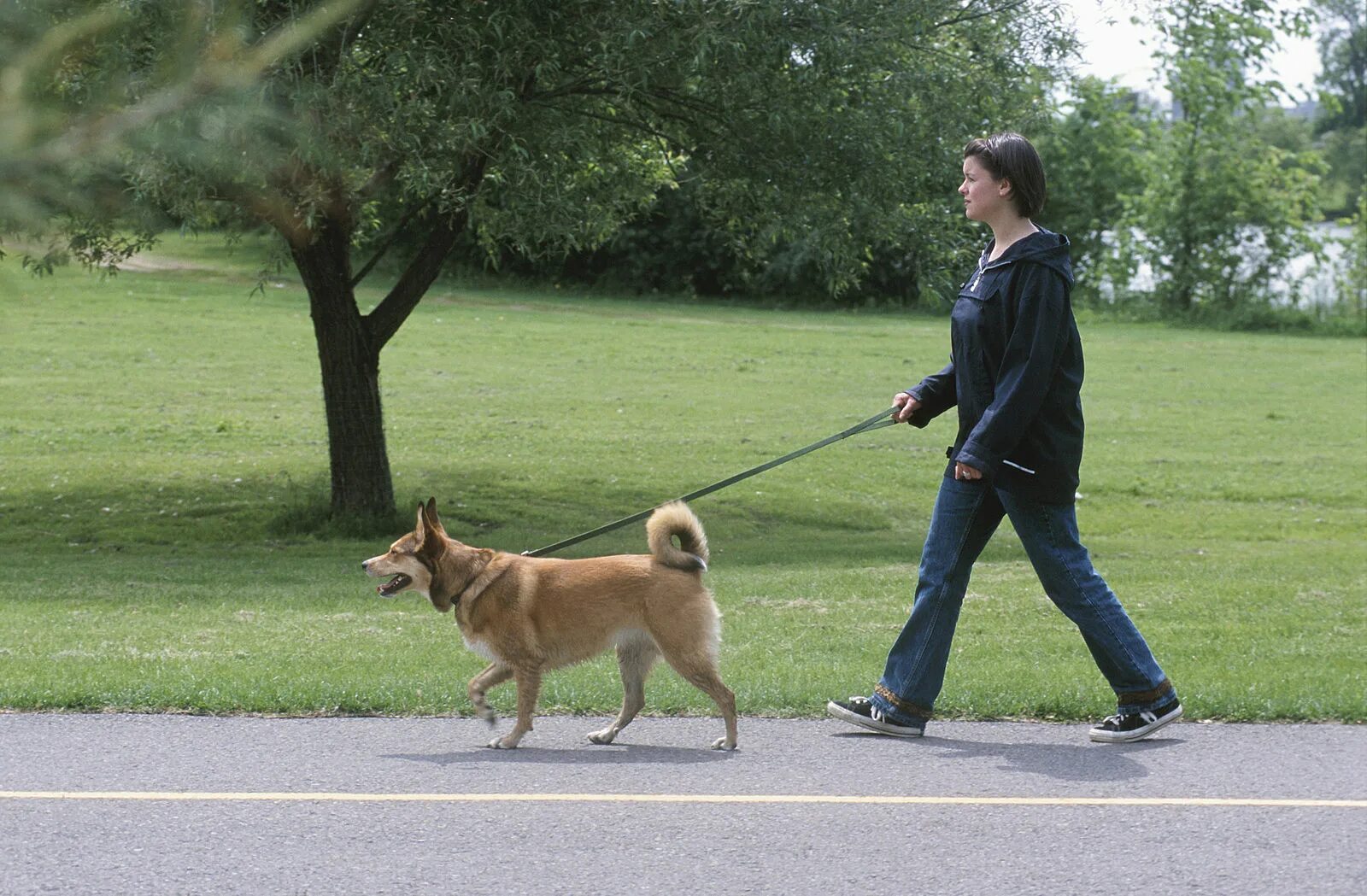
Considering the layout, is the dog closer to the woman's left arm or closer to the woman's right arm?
the woman's right arm

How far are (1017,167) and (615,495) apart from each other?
1324 cm

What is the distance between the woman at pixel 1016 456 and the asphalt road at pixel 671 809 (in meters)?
0.30

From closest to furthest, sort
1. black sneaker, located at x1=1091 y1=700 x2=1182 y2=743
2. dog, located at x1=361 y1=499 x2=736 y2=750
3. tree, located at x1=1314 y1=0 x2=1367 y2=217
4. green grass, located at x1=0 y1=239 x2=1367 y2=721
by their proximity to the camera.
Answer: black sneaker, located at x1=1091 y1=700 x2=1182 y2=743, dog, located at x1=361 y1=499 x2=736 y2=750, green grass, located at x1=0 y1=239 x2=1367 y2=721, tree, located at x1=1314 y1=0 x2=1367 y2=217

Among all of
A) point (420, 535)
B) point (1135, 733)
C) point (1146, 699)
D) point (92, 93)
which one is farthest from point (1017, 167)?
point (92, 93)

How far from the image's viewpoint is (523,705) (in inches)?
264

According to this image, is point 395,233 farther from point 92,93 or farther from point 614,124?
point 92,93

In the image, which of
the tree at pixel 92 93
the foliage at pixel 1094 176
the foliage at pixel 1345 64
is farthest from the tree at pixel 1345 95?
the tree at pixel 92 93

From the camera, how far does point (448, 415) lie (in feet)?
83.1

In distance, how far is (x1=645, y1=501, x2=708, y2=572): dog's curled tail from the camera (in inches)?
263

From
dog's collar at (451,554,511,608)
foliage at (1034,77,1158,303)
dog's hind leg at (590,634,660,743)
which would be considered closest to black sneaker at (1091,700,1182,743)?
dog's hind leg at (590,634,660,743)

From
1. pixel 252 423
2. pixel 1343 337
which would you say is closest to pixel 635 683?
pixel 252 423

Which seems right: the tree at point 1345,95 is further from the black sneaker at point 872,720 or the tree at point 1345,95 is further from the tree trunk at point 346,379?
the black sneaker at point 872,720

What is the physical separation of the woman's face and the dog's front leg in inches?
102

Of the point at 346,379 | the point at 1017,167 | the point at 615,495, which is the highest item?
the point at 1017,167
